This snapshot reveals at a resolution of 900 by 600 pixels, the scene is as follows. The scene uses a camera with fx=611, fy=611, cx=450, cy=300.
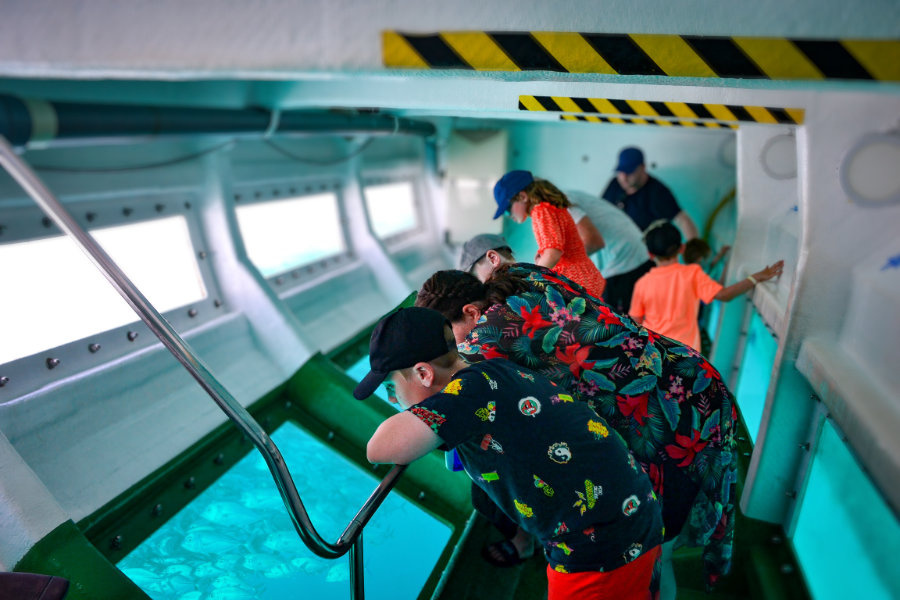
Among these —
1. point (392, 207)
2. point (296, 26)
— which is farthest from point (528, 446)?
point (392, 207)

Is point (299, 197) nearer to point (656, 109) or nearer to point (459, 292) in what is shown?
point (656, 109)

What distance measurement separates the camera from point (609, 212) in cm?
312

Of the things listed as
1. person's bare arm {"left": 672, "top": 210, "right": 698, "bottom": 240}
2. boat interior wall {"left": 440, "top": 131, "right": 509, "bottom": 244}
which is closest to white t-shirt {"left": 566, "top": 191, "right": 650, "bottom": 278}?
person's bare arm {"left": 672, "top": 210, "right": 698, "bottom": 240}

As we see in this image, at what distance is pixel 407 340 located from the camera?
120cm

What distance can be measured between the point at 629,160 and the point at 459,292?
280cm

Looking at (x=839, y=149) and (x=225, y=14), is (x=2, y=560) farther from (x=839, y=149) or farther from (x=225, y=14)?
(x=839, y=149)

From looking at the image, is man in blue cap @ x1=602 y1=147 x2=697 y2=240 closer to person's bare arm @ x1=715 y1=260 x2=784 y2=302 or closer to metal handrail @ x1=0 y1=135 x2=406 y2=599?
person's bare arm @ x1=715 y1=260 x2=784 y2=302

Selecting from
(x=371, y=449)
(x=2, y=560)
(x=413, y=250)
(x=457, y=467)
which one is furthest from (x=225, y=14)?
(x=413, y=250)

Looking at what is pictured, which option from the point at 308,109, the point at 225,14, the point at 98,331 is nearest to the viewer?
the point at 225,14

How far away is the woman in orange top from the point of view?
2.34 metres

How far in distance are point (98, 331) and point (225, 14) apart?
6.48ft

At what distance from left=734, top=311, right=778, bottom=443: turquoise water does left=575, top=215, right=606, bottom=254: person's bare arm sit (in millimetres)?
850

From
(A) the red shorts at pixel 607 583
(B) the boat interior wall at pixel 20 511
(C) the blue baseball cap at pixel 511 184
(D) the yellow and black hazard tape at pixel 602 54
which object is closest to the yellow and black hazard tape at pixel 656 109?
(C) the blue baseball cap at pixel 511 184

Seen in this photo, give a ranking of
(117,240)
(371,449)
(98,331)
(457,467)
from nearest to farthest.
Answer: (371,449) → (457,467) → (98,331) → (117,240)
